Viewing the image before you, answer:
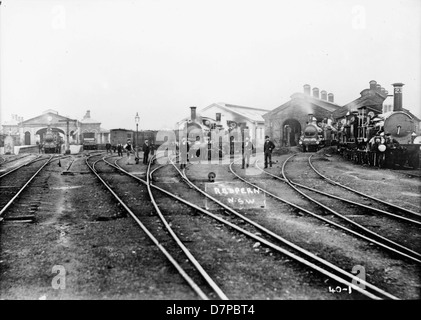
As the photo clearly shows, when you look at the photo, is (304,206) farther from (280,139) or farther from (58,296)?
(280,139)

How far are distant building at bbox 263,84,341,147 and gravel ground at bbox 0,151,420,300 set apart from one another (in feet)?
96.6

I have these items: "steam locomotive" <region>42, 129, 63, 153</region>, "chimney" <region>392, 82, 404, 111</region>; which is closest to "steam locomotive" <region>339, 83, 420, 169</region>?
"chimney" <region>392, 82, 404, 111</region>

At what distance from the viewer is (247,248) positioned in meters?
5.83

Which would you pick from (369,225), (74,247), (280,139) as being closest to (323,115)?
(280,139)

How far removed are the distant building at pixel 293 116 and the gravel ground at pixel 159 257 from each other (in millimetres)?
29434

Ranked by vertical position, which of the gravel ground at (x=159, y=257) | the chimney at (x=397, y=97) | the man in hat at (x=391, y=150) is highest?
the chimney at (x=397, y=97)

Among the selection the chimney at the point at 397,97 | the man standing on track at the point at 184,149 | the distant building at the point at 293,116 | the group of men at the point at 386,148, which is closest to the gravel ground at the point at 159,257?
the group of men at the point at 386,148

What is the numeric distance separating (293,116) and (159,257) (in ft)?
115

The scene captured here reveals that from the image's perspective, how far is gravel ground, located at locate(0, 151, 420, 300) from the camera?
14.4ft

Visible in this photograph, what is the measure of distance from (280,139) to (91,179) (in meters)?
27.9

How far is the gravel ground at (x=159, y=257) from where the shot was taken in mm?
4398

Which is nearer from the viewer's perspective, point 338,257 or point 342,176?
point 338,257

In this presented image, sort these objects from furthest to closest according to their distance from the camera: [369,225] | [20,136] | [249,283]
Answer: [20,136] < [369,225] < [249,283]

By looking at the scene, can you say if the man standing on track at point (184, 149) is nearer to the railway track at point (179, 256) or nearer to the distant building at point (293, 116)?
the railway track at point (179, 256)
